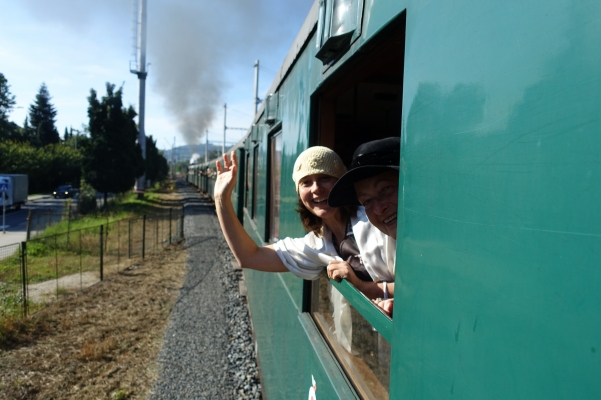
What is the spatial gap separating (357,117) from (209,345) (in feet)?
11.1

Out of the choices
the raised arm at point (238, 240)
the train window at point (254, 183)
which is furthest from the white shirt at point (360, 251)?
the train window at point (254, 183)

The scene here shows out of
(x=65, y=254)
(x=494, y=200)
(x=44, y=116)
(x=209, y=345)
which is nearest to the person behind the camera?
(x=494, y=200)

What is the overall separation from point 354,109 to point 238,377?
116 inches

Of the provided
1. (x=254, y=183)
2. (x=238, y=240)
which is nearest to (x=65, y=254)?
(x=254, y=183)

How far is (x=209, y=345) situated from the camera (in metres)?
5.42

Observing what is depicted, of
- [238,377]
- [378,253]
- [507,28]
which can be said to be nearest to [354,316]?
[378,253]

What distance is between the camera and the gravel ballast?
14.5 feet

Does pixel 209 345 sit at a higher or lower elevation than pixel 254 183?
lower

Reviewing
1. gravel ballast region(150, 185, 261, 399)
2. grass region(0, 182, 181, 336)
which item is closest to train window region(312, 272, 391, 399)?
gravel ballast region(150, 185, 261, 399)

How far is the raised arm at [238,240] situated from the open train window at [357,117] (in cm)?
26

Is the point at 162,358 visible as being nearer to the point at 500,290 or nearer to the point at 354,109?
the point at 354,109

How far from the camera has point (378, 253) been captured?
5.57 feet

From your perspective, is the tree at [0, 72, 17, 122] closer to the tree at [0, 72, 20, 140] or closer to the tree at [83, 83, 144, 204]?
the tree at [0, 72, 20, 140]

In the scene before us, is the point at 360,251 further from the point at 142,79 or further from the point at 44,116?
the point at 44,116
